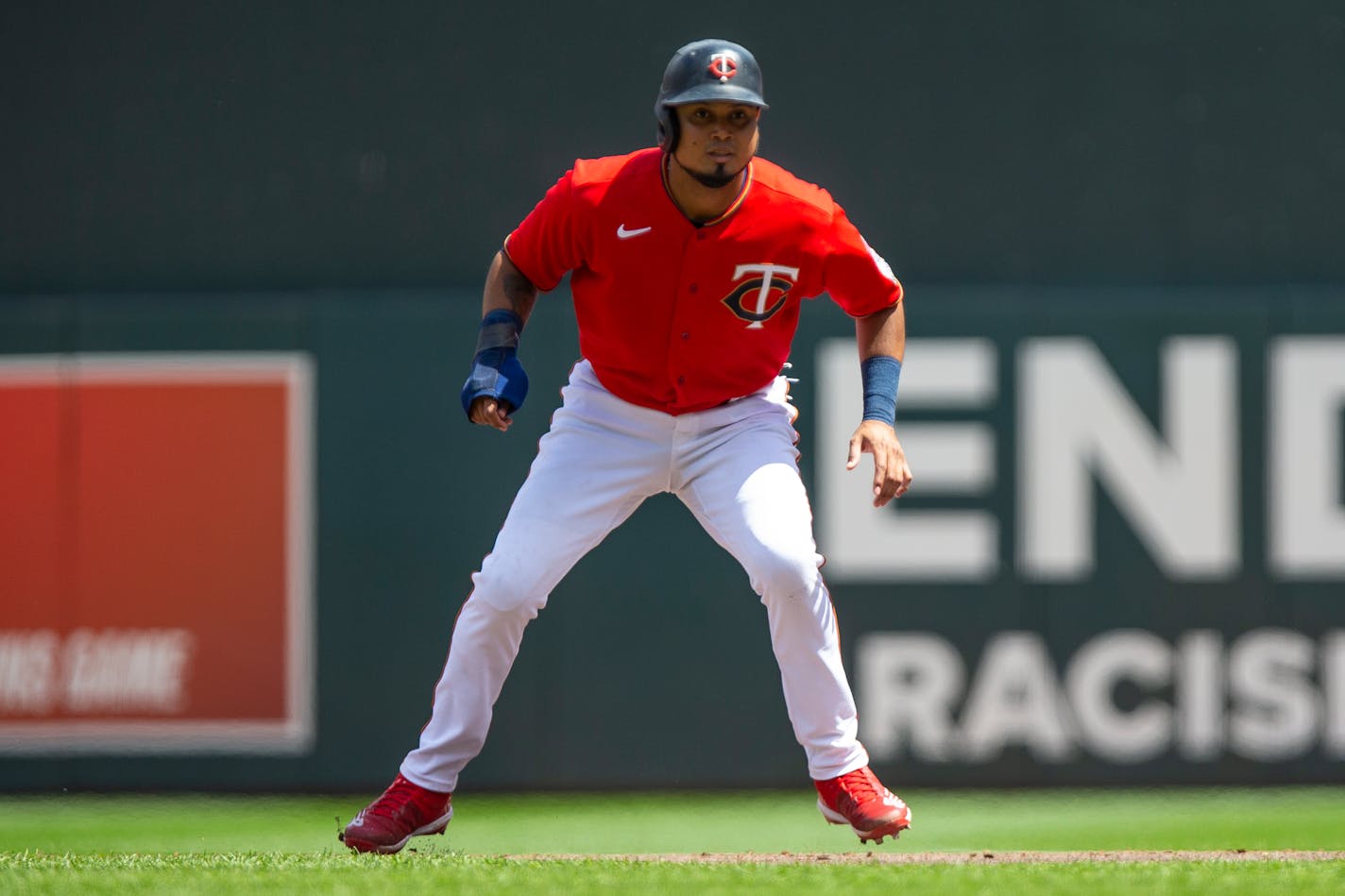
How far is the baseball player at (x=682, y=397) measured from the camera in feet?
11.6

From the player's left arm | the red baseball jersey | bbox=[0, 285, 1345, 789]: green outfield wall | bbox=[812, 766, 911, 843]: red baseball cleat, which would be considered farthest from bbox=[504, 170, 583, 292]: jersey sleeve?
bbox=[0, 285, 1345, 789]: green outfield wall

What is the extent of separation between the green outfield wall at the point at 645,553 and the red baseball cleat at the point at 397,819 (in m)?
1.92

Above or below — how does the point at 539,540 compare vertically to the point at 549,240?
below

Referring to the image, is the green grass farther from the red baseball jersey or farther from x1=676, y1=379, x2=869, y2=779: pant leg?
the red baseball jersey

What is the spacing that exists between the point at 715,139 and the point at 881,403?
2.24ft

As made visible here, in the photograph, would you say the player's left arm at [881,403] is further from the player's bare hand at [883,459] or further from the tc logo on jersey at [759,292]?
the tc logo on jersey at [759,292]

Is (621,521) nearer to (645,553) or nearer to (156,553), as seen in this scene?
(645,553)

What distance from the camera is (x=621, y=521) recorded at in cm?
367

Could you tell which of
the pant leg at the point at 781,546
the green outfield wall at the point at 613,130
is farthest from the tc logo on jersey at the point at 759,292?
the green outfield wall at the point at 613,130

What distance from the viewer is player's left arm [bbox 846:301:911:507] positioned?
349 centimetres

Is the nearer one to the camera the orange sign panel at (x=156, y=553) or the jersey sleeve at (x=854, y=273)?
the jersey sleeve at (x=854, y=273)

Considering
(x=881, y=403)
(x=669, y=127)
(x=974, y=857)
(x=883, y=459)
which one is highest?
(x=669, y=127)

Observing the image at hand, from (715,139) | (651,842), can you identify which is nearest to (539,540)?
(715,139)

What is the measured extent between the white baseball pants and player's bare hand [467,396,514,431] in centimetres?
20
